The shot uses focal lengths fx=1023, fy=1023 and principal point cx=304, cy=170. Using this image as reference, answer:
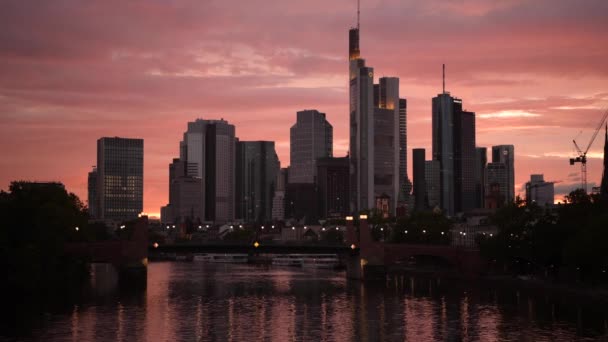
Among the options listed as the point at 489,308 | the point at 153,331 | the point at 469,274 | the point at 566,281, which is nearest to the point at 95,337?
the point at 153,331

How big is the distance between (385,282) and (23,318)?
7562cm

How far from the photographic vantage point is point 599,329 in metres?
102

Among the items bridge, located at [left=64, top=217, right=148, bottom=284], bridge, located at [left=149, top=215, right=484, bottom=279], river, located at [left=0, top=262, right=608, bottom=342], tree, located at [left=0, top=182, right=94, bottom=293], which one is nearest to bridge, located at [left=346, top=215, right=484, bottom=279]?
bridge, located at [left=149, top=215, right=484, bottom=279]

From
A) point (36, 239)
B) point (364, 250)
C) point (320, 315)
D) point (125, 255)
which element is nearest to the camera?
point (320, 315)

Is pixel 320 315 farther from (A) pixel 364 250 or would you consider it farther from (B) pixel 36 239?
(A) pixel 364 250

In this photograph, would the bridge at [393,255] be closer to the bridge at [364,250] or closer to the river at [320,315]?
the bridge at [364,250]

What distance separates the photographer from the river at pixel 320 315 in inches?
3989

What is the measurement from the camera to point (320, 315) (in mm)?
119562

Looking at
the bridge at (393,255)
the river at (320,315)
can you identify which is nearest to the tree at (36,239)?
the river at (320,315)

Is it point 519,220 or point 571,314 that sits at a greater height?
point 519,220

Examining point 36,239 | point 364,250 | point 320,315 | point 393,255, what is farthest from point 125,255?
point 320,315

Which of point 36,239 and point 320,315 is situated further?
point 36,239

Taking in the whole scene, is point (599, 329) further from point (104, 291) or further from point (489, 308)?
point (104, 291)

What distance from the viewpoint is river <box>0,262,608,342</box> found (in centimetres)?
10131
